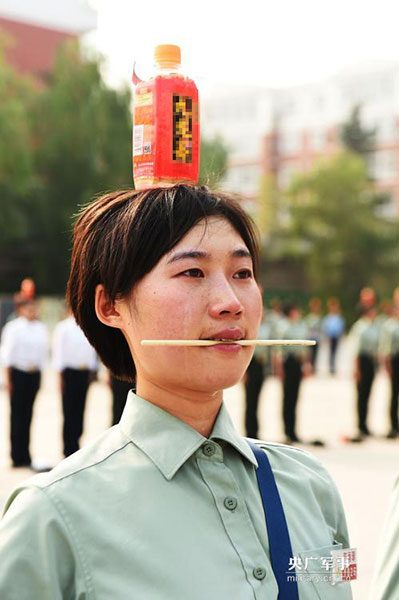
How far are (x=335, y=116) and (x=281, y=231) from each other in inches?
781

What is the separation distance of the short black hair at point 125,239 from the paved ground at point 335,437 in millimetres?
3455

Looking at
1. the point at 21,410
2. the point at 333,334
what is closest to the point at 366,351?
the point at 21,410

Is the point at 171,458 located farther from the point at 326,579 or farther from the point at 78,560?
the point at 326,579

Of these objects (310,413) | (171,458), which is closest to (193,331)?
(171,458)

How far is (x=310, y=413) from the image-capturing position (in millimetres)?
13719

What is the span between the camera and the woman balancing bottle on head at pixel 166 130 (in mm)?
1751

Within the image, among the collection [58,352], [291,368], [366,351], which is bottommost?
[291,368]

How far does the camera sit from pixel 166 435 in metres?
1.62

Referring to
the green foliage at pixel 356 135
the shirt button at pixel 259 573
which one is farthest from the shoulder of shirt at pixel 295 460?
the green foliage at pixel 356 135

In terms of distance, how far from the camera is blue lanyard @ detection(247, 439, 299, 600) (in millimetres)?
1578

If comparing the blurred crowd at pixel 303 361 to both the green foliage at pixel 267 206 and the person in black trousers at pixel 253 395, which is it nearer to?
the person in black trousers at pixel 253 395

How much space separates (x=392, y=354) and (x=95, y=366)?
4393 millimetres

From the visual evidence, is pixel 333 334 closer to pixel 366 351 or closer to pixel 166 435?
pixel 366 351

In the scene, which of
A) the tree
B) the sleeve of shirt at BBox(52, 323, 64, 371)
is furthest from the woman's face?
the tree
